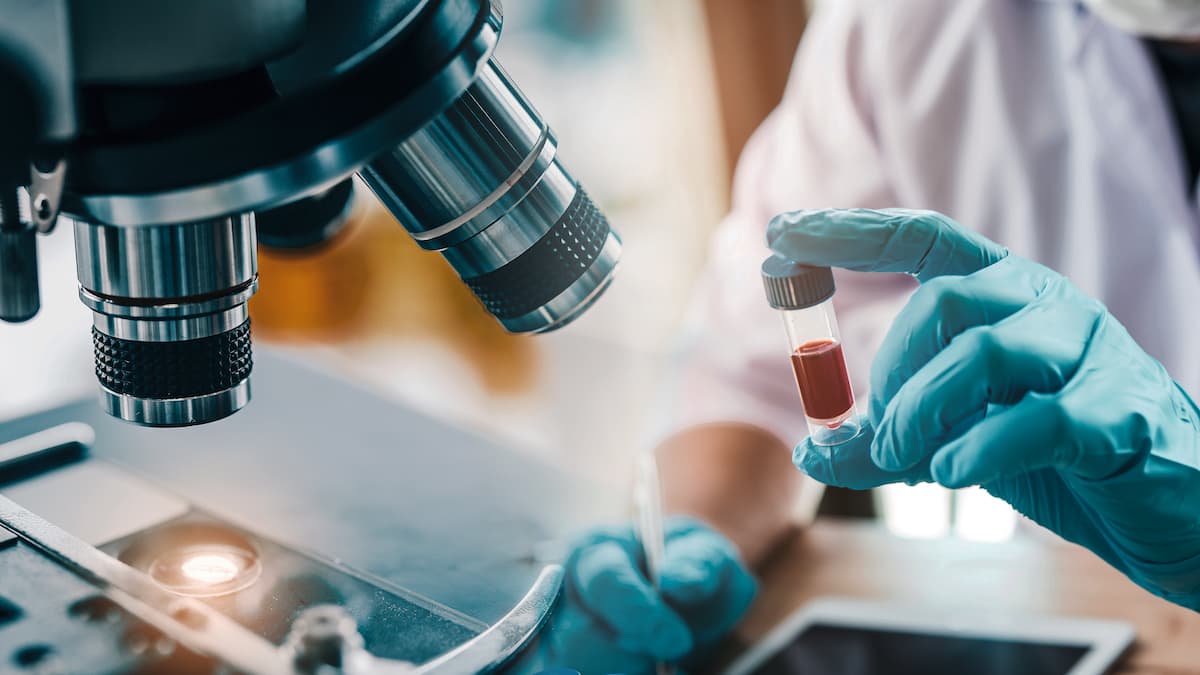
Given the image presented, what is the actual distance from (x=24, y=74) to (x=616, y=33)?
2.59 meters

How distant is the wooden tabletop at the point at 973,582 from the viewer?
87 centimetres

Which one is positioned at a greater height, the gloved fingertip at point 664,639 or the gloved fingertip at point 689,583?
the gloved fingertip at point 689,583

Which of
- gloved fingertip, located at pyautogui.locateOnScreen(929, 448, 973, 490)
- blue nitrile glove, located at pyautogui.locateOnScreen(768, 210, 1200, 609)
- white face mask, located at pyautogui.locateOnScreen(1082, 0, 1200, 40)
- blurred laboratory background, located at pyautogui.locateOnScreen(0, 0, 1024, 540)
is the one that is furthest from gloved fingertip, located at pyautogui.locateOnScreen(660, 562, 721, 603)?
blurred laboratory background, located at pyautogui.locateOnScreen(0, 0, 1024, 540)

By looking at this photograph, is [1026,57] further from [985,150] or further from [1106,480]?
[1106,480]

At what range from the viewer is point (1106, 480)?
25.7 inches

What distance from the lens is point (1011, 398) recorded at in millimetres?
616

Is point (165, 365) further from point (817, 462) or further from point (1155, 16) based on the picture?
point (1155, 16)

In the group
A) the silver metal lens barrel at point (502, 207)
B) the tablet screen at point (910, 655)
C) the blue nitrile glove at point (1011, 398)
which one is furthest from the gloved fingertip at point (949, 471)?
the tablet screen at point (910, 655)

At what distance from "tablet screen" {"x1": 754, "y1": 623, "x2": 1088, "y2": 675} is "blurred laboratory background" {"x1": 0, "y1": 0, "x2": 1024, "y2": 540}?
0.92 m

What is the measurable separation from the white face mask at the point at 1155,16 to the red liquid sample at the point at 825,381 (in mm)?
692

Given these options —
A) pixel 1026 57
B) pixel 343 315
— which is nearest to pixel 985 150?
pixel 1026 57

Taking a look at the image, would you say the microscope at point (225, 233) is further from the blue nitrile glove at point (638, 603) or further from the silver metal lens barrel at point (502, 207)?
the blue nitrile glove at point (638, 603)

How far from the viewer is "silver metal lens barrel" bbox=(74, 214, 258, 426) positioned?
46 cm

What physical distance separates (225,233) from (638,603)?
519 millimetres
